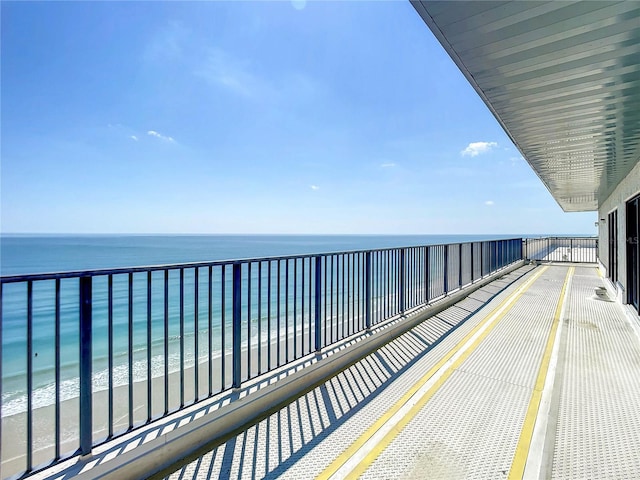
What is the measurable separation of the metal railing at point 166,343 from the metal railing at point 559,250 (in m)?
6.56

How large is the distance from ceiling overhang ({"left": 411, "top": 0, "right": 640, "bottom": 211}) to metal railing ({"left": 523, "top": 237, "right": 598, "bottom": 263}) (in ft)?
44.5

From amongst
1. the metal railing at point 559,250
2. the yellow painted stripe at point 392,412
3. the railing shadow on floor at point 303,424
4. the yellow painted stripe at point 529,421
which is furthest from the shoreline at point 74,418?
the metal railing at point 559,250

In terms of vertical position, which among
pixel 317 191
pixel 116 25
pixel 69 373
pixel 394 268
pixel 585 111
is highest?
pixel 317 191

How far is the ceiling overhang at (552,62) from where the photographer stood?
230 cm

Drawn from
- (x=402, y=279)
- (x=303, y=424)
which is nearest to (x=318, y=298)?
(x=303, y=424)

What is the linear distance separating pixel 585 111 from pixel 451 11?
8.79ft

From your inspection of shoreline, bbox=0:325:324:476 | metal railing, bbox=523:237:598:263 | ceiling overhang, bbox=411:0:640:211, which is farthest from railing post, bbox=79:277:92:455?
metal railing, bbox=523:237:598:263

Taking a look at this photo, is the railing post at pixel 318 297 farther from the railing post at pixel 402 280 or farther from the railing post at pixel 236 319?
the railing post at pixel 402 280

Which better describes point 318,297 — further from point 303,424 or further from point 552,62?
point 552,62

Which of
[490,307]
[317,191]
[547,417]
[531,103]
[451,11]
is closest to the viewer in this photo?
[451,11]

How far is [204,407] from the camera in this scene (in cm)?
247

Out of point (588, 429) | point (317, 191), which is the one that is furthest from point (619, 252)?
point (317, 191)

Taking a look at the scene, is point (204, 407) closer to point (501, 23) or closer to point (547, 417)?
point (547, 417)

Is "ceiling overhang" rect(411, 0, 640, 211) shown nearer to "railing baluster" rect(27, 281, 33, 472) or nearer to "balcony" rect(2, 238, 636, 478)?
"balcony" rect(2, 238, 636, 478)
